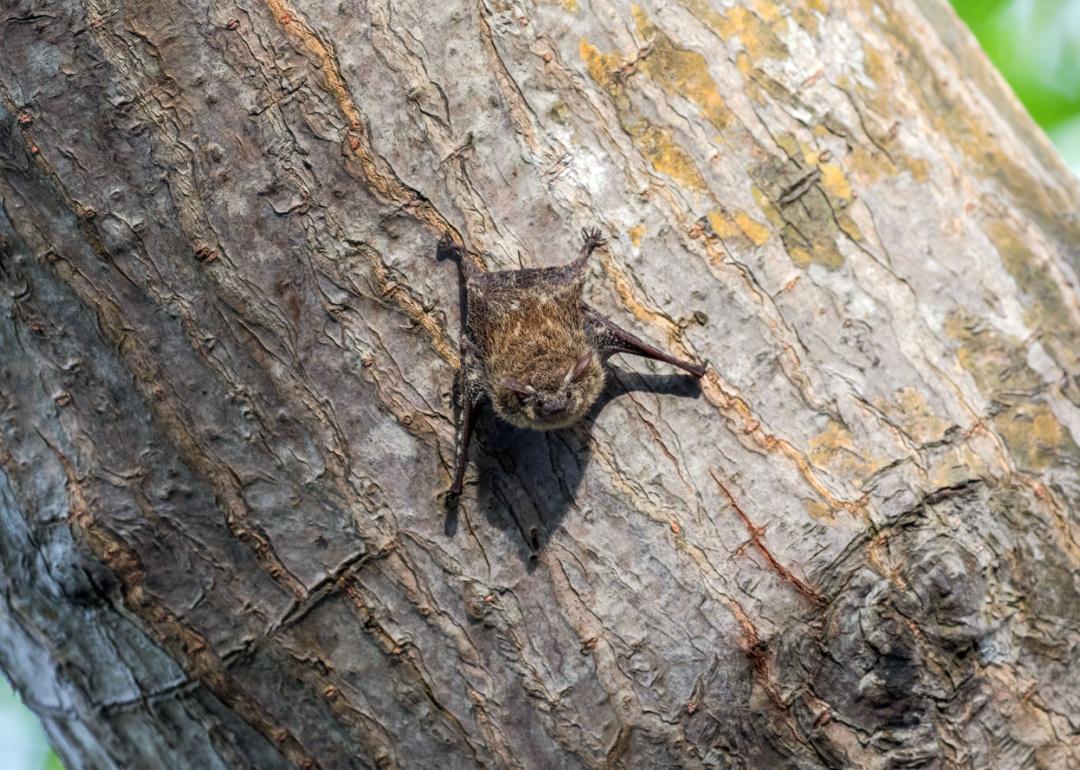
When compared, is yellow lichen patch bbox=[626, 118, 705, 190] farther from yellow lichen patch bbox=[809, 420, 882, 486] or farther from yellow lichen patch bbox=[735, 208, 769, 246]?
yellow lichen patch bbox=[809, 420, 882, 486]

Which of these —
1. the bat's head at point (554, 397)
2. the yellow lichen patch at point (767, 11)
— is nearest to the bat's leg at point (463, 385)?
the bat's head at point (554, 397)

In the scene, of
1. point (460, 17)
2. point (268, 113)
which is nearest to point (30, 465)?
point (268, 113)

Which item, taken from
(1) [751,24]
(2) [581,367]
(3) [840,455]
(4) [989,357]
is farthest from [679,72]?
(4) [989,357]

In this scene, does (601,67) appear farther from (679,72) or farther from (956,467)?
(956,467)

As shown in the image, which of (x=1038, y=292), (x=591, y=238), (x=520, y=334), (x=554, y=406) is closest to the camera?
(x=591, y=238)

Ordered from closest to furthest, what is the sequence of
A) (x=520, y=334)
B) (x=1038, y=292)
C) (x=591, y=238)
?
(x=591, y=238) → (x=1038, y=292) → (x=520, y=334)

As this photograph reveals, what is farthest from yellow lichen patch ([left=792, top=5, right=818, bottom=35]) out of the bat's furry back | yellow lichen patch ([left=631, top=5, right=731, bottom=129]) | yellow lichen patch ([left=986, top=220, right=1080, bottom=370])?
the bat's furry back

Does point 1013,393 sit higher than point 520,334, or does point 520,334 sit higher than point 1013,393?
point 520,334
